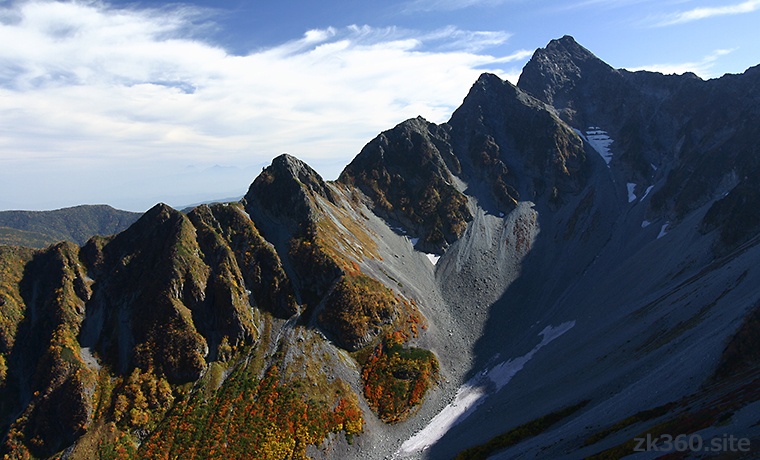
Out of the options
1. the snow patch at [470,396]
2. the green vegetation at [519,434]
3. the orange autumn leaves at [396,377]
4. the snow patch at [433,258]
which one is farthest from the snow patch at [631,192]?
the green vegetation at [519,434]

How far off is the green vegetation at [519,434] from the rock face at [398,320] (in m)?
0.48

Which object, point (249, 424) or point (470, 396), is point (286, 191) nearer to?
point (249, 424)

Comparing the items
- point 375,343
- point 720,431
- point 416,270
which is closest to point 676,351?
point 720,431

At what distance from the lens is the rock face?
2003 inches

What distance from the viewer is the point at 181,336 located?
7200 centimetres

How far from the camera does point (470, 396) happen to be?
7056 centimetres

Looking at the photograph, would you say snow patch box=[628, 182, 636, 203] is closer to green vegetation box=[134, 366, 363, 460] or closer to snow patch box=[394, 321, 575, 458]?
snow patch box=[394, 321, 575, 458]

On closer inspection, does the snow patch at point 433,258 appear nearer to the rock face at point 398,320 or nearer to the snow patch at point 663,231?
the rock face at point 398,320

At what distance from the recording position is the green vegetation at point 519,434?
48.5 m

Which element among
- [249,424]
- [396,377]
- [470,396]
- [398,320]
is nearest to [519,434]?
[470,396]

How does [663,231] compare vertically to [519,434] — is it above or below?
above

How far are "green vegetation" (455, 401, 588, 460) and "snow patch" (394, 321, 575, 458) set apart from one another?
11930mm

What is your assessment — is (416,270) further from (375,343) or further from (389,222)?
(375,343)

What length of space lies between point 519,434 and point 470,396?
21935mm
